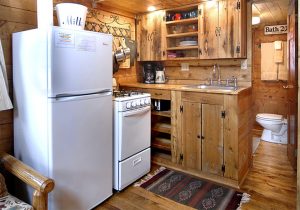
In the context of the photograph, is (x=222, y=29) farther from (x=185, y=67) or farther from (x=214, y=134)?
(x=214, y=134)

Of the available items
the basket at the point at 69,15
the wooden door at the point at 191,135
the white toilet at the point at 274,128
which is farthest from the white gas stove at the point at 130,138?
the white toilet at the point at 274,128

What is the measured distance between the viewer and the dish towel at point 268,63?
4.39m

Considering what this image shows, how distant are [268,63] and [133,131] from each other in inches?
128

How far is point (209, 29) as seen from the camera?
2.95m

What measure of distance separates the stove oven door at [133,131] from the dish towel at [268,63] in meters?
2.91

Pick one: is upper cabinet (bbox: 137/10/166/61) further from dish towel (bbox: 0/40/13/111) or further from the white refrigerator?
dish towel (bbox: 0/40/13/111)

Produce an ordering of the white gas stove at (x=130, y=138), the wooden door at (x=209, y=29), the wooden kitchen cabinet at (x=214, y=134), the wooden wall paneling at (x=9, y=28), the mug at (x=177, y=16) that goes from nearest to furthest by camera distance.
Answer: the wooden wall paneling at (x=9, y=28)
the white gas stove at (x=130, y=138)
the wooden kitchen cabinet at (x=214, y=134)
the wooden door at (x=209, y=29)
the mug at (x=177, y=16)

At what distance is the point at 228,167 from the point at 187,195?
56cm

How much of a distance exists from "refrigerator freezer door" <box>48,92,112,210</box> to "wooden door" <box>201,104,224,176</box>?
3.56ft

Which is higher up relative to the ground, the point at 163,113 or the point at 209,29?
the point at 209,29

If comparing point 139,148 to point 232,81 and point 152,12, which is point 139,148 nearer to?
point 232,81

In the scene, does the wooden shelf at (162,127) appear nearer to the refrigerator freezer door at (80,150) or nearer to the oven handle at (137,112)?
the oven handle at (137,112)

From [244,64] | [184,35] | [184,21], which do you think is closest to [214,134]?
[244,64]

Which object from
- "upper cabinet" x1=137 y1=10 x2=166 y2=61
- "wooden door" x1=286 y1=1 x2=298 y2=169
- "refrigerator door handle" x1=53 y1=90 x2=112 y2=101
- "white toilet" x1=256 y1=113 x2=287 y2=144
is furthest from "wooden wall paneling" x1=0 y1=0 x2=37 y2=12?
"white toilet" x1=256 y1=113 x2=287 y2=144
